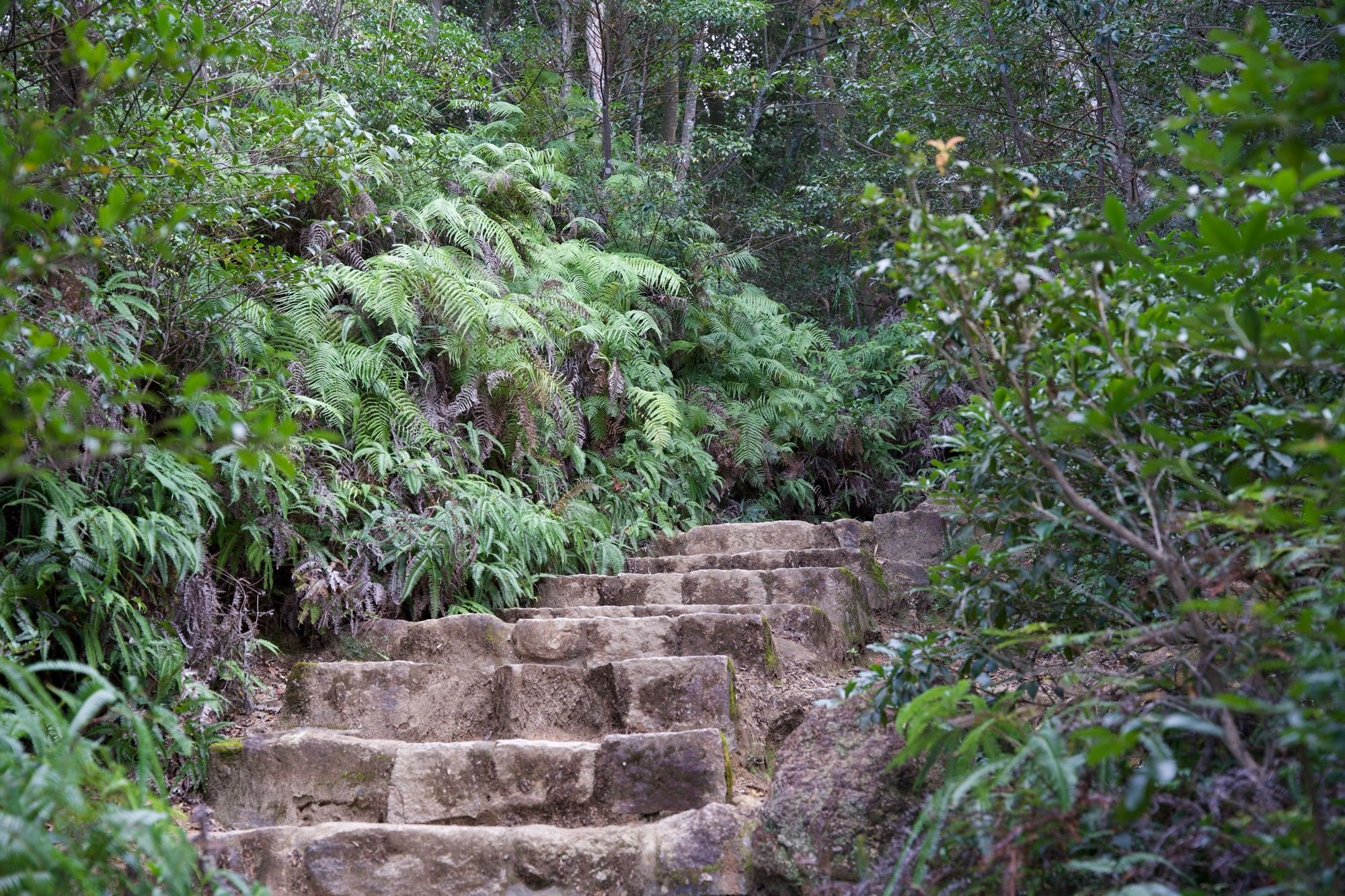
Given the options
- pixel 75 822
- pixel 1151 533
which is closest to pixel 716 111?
pixel 1151 533

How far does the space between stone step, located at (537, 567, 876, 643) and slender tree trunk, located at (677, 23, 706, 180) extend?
5614mm

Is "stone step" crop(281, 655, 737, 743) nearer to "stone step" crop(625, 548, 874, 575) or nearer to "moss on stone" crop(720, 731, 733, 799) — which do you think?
"moss on stone" crop(720, 731, 733, 799)

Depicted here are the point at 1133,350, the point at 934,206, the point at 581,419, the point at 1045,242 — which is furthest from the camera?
the point at 934,206

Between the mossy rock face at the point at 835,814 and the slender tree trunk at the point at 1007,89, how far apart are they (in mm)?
4431

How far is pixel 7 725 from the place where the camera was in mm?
2129

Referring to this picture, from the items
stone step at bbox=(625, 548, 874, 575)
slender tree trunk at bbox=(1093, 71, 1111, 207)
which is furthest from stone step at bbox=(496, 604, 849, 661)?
slender tree trunk at bbox=(1093, 71, 1111, 207)

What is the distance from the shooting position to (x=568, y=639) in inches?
139

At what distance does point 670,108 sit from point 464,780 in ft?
32.3

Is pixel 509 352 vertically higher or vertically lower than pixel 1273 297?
higher

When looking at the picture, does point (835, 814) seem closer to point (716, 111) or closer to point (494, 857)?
point (494, 857)

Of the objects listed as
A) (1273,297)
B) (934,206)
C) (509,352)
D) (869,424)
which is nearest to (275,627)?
(509,352)

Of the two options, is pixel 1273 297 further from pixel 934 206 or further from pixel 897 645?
pixel 934 206

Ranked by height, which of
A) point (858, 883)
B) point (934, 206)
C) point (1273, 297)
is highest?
point (934, 206)

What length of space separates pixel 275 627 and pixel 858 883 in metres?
2.78
